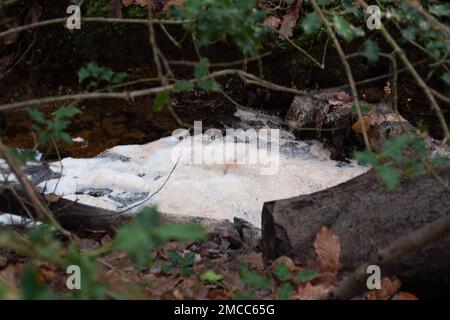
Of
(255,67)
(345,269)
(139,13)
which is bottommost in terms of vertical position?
(345,269)

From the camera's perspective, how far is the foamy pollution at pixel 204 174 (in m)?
4.38

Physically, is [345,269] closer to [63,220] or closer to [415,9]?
[415,9]

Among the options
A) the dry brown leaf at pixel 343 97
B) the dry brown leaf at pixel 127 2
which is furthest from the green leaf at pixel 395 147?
the dry brown leaf at pixel 127 2

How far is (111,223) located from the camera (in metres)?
3.46

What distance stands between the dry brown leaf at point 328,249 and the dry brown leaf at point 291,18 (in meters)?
3.21

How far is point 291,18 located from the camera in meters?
5.65

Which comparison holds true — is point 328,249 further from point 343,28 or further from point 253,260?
point 343,28

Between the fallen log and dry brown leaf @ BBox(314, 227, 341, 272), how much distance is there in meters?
0.03

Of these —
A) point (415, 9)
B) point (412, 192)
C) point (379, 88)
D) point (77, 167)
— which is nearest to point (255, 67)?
point (379, 88)

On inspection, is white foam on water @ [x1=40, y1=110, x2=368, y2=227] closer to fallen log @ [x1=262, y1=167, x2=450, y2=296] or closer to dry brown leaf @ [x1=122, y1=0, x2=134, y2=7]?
dry brown leaf @ [x1=122, y1=0, x2=134, y2=7]

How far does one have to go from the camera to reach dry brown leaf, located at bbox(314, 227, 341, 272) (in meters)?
2.56

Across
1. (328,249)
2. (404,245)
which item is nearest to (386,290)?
(328,249)
